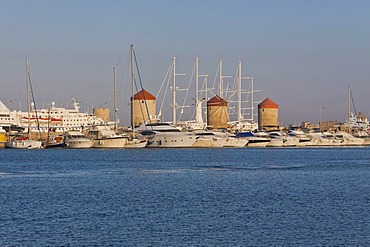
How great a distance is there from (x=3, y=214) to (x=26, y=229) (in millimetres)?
4326

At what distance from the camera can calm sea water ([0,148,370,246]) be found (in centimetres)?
2555

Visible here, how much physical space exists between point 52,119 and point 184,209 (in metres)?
120

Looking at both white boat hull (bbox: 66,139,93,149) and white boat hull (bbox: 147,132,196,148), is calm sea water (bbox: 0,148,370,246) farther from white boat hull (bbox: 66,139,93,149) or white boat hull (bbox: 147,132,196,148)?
white boat hull (bbox: 147,132,196,148)

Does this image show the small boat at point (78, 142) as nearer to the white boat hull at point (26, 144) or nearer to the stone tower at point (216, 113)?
the white boat hull at point (26, 144)

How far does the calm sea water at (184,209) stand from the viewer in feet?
83.8

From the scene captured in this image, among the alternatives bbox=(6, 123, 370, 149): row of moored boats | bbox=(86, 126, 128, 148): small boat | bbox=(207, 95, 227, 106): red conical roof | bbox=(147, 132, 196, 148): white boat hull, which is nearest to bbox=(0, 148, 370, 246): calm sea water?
bbox=(86, 126, 128, 148): small boat

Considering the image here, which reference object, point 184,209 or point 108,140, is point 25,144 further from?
point 184,209

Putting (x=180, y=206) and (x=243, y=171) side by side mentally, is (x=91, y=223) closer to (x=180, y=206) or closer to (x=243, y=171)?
(x=180, y=206)

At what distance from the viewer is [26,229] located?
27062 mm

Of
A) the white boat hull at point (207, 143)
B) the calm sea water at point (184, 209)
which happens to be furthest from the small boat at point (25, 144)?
the calm sea water at point (184, 209)

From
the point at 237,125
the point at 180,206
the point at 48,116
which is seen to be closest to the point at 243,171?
the point at 180,206

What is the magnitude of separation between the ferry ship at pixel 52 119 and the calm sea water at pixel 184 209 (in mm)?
92790

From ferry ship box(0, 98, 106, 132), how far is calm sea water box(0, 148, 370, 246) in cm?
9279

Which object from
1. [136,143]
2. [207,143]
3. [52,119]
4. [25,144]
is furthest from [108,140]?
[52,119]
